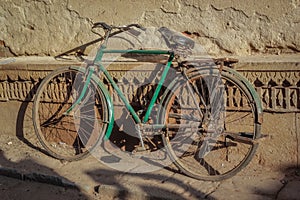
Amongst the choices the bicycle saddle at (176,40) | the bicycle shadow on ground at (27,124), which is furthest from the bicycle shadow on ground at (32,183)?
the bicycle saddle at (176,40)

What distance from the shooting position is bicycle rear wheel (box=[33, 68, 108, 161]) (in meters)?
4.44

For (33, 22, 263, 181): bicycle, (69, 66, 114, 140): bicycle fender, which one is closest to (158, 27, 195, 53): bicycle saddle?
(33, 22, 263, 181): bicycle

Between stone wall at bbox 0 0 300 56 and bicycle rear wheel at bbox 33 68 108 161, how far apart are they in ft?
1.46

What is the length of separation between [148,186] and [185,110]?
2.58 feet

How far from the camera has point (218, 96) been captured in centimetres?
383

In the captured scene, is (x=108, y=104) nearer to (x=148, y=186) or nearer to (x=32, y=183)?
(x=148, y=186)

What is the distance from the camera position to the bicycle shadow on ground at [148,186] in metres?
3.54

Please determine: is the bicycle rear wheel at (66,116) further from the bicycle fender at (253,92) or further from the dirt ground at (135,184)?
the bicycle fender at (253,92)

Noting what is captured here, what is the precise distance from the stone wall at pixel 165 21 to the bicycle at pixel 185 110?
0.18m

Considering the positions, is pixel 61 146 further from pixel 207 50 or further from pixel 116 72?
pixel 207 50

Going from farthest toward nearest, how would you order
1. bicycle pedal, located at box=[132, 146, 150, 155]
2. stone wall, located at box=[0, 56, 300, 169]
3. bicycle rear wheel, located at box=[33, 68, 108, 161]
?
bicycle rear wheel, located at box=[33, 68, 108, 161]
bicycle pedal, located at box=[132, 146, 150, 155]
stone wall, located at box=[0, 56, 300, 169]

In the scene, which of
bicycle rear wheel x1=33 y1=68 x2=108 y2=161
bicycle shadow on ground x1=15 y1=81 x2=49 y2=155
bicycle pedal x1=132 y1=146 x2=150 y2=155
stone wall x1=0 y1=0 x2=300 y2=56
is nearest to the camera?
stone wall x1=0 y1=0 x2=300 y2=56

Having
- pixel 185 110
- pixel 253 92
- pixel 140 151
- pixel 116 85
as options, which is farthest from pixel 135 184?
pixel 253 92

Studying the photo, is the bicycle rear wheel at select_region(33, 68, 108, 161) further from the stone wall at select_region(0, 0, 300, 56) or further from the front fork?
the stone wall at select_region(0, 0, 300, 56)
